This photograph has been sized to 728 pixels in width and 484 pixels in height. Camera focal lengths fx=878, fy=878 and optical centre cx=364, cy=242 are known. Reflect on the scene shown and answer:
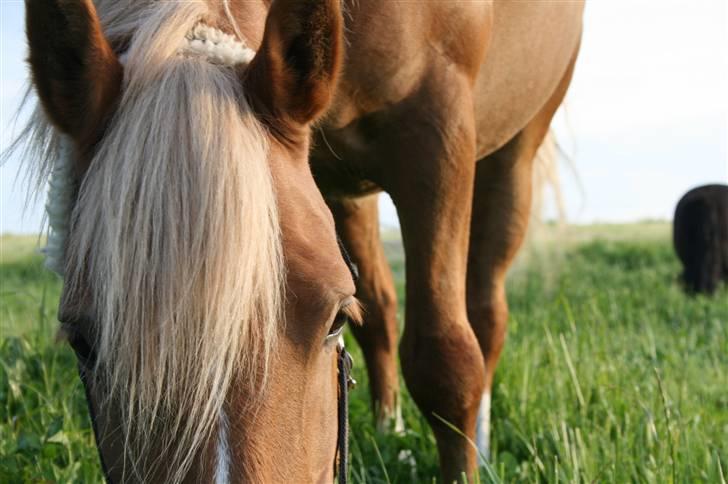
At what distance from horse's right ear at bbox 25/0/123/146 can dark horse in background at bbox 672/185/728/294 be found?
9.98m

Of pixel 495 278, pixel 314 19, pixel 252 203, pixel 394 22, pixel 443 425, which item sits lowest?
pixel 443 425

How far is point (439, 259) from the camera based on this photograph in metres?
3.00

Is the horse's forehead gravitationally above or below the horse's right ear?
below

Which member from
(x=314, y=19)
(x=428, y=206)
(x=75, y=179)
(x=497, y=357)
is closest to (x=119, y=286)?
(x=75, y=179)

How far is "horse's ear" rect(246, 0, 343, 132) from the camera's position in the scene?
1905 millimetres

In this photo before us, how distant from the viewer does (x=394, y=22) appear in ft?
9.34

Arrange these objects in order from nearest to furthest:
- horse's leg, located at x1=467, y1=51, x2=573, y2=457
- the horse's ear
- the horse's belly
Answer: the horse's ear, the horse's belly, horse's leg, located at x1=467, y1=51, x2=573, y2=457

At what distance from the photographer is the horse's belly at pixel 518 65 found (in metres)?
3.66

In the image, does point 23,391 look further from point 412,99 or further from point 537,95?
point 537,95

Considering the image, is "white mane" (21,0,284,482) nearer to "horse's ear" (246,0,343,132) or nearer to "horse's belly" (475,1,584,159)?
"horse's ear" (246,0,343,132)

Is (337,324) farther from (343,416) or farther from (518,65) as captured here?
(518,65)

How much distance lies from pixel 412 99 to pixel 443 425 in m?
1.20

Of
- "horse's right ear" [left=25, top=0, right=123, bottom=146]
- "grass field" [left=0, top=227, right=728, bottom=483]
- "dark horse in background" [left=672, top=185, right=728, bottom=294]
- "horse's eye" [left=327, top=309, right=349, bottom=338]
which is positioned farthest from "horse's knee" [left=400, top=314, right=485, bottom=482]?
"dark horse in background" [left=672, top=185, right=728, bottom=294]

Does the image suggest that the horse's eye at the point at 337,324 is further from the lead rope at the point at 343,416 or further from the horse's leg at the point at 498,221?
the horse's leg at the point at 498,221
